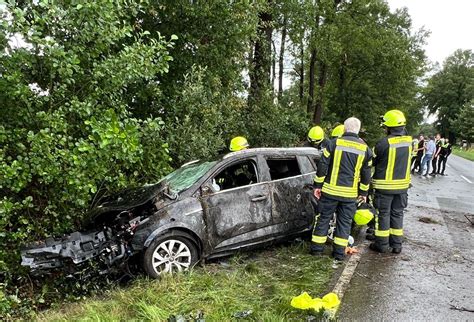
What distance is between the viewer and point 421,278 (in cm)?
486

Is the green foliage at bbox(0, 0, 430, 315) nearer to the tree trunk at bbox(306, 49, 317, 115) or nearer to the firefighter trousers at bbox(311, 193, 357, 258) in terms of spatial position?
the firefighter trousers at bbox(311, 193, 357, 258)

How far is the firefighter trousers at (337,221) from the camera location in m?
5.39

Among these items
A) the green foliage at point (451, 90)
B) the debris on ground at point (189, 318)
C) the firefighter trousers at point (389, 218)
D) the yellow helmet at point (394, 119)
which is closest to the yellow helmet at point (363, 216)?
the firefighter trousers at point (389, 218)

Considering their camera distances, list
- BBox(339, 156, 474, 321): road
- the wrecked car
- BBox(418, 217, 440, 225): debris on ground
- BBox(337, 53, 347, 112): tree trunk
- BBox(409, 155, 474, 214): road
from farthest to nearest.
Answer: BBox(337, 53, 347, 112): tree trunk, BBox(409, 155, 474, 214): road, BBox(418, 217, 440, 225): debris on ground, the wrecked car, BBox(339, 156, 474, 321): road

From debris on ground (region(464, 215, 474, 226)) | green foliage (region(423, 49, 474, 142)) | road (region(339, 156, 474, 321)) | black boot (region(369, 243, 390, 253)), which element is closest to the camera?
road (region(339, 156, 474, 321))

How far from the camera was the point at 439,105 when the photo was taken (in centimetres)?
7819

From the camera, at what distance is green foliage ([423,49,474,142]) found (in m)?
74.6

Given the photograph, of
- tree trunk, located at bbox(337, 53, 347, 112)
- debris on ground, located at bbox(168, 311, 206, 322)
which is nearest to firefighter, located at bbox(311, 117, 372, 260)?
debris on ground, located at bbox(168, 311, 206, 322)

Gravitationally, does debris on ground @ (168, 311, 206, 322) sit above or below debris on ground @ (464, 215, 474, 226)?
above

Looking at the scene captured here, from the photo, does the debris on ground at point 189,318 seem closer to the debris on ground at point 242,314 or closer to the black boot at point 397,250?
the debris on ground at point 242,314

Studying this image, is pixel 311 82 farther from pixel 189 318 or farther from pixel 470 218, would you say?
pixel 189 318

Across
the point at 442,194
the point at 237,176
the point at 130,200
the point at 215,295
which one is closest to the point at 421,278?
the point at 215,295

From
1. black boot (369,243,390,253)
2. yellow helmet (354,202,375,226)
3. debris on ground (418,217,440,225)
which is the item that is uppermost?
yellow helmet (354,202,375,226)

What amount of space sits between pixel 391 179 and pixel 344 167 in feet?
2.85
